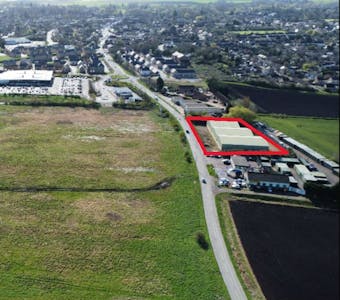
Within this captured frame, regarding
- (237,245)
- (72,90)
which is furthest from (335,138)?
(72,90)

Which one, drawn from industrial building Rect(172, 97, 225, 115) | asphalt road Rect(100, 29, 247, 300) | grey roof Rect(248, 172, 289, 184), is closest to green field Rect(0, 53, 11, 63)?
industrial building Rect(172, 97, 225, 115)

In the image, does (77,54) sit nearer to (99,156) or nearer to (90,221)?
(99,156)

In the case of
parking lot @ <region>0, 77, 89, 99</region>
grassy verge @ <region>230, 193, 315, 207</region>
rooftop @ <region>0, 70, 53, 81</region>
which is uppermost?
rooftop @ <region>0, 70, 53, 81</region>

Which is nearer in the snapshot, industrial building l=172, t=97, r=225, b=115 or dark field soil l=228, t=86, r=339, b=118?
dark field soil l=228, t=86, r=339, b=118

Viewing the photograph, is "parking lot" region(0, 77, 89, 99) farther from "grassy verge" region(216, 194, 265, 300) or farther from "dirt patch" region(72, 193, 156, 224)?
"grassy verge" region(216, 194, 265, 300)

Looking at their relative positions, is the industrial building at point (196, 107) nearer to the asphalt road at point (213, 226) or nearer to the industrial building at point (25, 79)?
the asphalt road at point (213, 226)

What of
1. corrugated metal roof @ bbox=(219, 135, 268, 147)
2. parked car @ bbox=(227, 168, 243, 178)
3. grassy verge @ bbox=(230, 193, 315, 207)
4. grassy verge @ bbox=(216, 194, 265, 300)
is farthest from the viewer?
corrugated metal roof @ bbox=(219, 135, 268, 147)

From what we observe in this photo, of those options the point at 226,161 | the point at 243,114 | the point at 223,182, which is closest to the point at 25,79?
the point at 243,114
